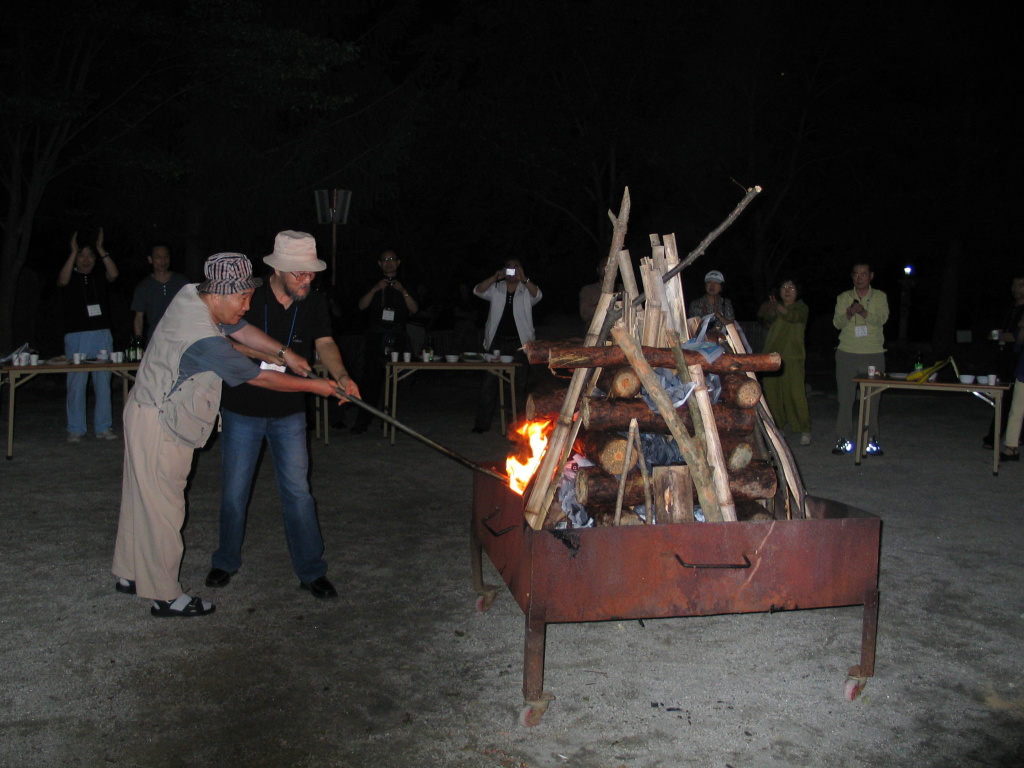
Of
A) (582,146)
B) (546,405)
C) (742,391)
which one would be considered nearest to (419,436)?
(546,405)

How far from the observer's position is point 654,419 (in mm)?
4152

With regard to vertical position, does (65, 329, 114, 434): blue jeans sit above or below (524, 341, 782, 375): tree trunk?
below

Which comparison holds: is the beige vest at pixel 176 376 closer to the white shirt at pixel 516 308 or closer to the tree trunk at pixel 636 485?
the tree trunk at pixel 636 485

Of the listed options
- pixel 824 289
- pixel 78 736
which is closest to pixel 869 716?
pixel 78 736

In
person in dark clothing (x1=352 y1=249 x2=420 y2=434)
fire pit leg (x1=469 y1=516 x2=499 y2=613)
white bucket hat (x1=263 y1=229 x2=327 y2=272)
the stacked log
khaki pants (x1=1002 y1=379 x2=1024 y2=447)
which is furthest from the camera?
person in dark clothing (x1=352 y1=249 x2=420 y2=434)

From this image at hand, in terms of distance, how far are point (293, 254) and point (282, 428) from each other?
2.90ft

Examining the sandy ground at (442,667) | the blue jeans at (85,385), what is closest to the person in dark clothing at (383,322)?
the blue jeans at (85,385)

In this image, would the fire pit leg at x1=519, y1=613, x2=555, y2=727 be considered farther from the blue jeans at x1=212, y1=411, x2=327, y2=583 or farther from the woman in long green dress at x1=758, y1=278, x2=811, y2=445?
the woman in long green dress at x1=758, y1=278, x2=811, y2=445

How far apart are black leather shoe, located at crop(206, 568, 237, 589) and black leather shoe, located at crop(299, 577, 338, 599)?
1.50 ft

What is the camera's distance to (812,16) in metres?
20.7

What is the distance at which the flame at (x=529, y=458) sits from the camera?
13.5ft

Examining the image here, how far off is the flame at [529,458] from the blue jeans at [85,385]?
6.06 metres

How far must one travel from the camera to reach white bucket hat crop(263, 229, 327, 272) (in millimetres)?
4590

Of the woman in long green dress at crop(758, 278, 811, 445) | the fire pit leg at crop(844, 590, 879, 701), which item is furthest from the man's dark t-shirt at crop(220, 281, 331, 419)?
the woman in long green dress at crop(758, 278, 811, 445)
